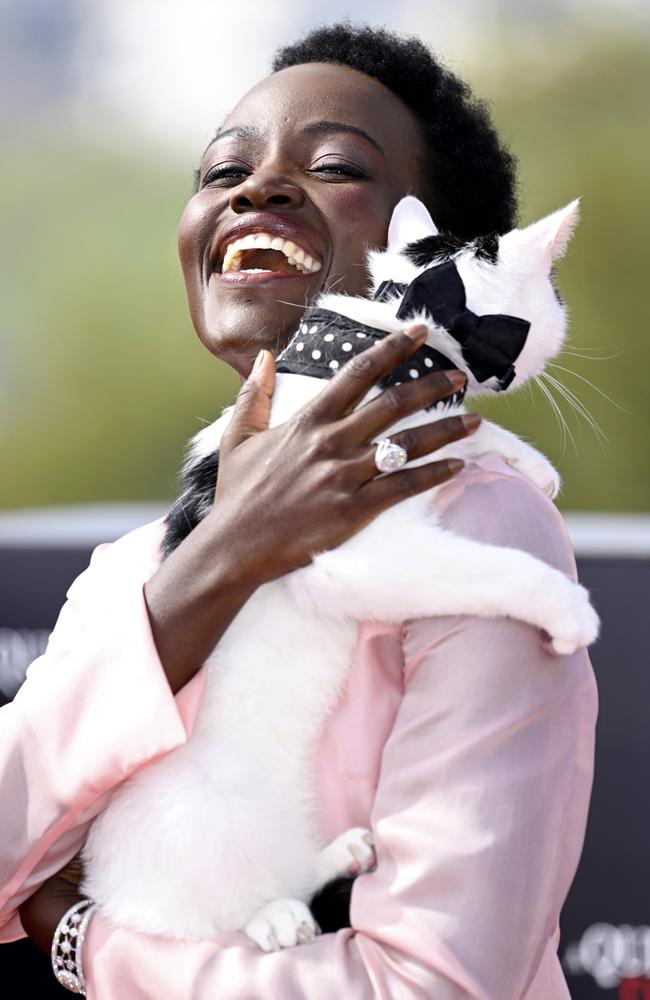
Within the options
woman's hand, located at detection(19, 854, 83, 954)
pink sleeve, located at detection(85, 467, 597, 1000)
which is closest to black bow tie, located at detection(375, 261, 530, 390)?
pink sleeve, located at detection(85, 467, 597, 1000)

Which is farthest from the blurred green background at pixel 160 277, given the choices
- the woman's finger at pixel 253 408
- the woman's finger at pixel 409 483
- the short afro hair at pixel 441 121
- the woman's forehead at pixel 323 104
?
the woman's finger at pixel 409 483

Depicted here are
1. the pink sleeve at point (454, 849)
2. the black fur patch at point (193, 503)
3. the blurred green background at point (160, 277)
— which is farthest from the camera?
the blurred green background at point (160, 277)

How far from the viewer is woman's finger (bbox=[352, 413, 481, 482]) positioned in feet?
3.26

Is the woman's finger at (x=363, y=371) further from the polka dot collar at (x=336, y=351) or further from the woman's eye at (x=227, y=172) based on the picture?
the woman's eye at (x=227, y=172)

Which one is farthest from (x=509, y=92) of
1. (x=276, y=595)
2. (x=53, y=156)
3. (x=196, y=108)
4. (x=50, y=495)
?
(x=276, y=595)

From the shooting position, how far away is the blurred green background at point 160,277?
5.08 meters

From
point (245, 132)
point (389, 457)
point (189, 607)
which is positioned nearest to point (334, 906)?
point (189, 607)

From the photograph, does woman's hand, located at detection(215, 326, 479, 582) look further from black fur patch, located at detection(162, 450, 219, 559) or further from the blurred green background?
the blurred green background

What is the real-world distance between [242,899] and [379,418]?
45cm

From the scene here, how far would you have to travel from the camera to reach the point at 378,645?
1018 mm

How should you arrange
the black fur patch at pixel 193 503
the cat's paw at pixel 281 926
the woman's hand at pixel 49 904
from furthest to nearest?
1. the black fur patch at pixel 193 503
2. the woman's hand at pixel 49 904
3. the cat's paw at pixel 281 926

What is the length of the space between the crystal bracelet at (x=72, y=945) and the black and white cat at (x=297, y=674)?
2 centimetres

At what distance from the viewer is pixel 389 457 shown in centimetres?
99

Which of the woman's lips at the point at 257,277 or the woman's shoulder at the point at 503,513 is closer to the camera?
the woman's shoulder at the point at 503,513
